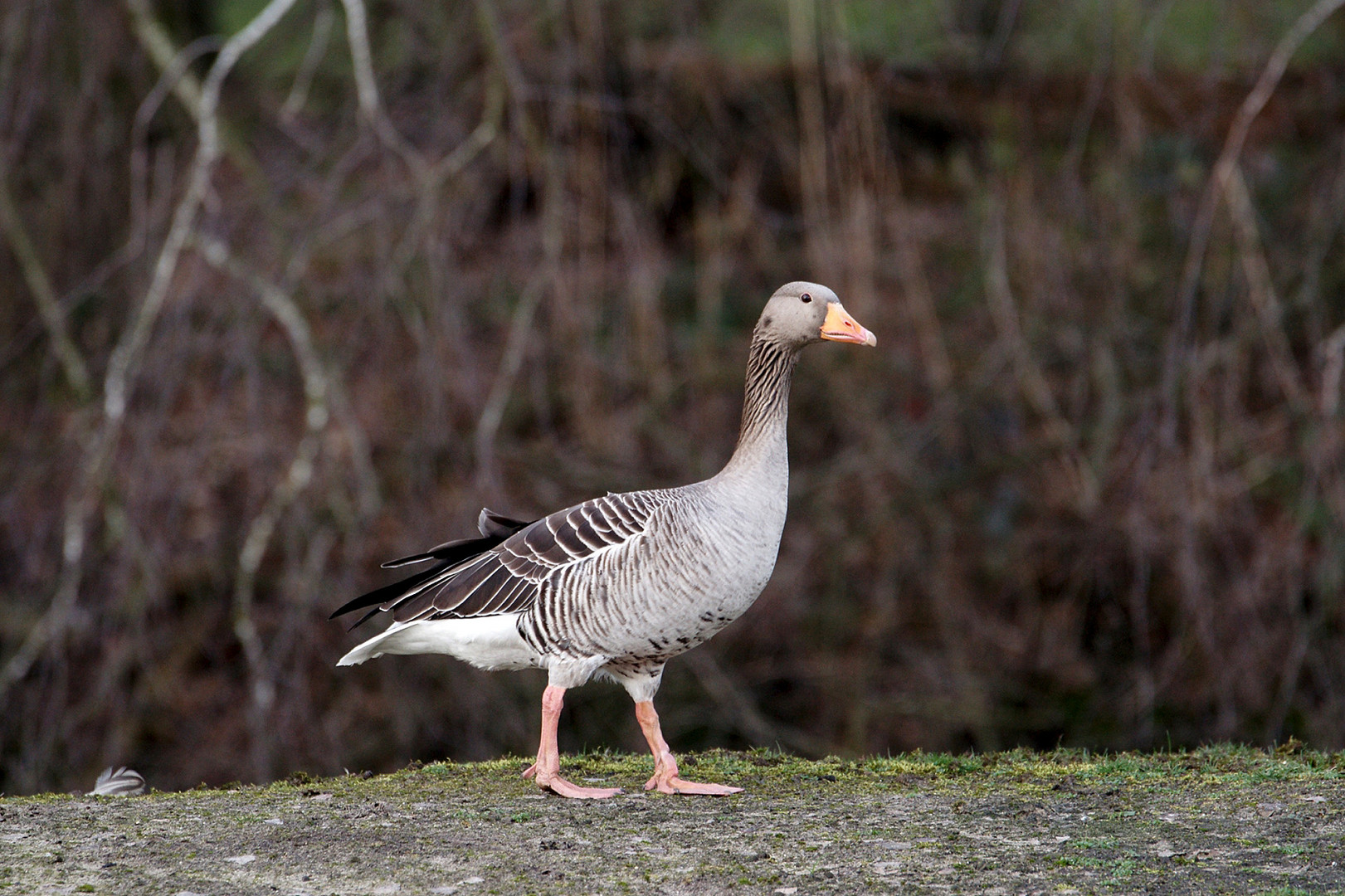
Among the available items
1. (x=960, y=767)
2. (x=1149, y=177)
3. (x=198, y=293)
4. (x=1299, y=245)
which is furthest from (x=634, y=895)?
(x=1149, y=177)

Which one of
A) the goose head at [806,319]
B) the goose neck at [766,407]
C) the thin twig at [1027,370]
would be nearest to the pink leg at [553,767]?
the goose neck at [766,407]

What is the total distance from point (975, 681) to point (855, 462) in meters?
1.77

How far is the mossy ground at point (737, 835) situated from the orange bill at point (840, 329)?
67.9 inches

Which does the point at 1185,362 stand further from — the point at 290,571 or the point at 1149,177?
the point at 290,571

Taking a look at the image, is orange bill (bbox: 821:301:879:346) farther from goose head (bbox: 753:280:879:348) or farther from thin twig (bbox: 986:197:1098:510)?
thin twig (bbox: 986:197:1098:510)

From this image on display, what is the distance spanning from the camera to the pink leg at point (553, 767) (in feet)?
15.6

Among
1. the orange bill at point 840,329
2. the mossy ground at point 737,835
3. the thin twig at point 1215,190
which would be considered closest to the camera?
the mossy ground at point 737,835

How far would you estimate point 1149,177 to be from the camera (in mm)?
9148

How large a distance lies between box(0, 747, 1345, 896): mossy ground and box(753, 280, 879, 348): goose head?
5.70 ft

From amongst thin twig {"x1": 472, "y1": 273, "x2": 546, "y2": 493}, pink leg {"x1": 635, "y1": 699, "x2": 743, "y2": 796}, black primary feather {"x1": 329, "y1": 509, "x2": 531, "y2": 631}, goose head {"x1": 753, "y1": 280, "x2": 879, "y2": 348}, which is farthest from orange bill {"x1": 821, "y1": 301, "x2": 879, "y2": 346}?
thin twig {"x1": 472, "y1": 273, "x2": 546, "y2": 493}

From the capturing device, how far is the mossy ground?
3.73 m

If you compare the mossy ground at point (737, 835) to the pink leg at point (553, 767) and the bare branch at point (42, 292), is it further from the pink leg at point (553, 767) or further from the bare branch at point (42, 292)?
the bare branch at point (42, 292)

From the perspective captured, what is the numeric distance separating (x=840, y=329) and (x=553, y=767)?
2.04 metres

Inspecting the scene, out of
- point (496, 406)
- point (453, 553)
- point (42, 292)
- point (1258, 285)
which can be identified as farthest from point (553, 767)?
point (1258, 285)
